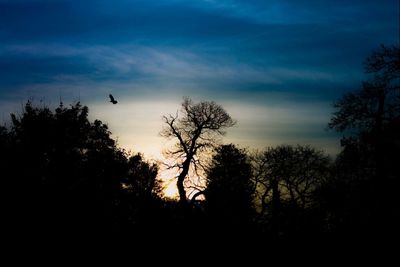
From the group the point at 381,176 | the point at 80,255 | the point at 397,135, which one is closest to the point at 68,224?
the point at 80,255

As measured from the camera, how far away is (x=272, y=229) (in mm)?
26250

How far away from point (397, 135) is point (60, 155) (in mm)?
26205

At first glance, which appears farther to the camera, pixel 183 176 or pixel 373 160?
pixel 183 176

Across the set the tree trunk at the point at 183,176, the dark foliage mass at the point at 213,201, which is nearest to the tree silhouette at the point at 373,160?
the dark foliage mass at the point at 213,201

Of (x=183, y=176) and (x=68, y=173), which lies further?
(x=183, y=176)

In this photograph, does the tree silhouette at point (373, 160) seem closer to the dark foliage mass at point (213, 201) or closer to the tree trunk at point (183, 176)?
the dark foliage mass at point (213, 201)

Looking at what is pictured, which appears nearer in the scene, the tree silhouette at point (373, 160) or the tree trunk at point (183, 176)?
the tree silhouette at point (373, 160)

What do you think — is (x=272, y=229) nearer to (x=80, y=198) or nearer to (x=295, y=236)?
(x=295, y=236)

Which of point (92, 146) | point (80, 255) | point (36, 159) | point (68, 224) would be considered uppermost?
point (92, 146)

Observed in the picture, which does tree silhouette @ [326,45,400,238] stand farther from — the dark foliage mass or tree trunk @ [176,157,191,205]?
tree trunk @ [176,157,191,205]

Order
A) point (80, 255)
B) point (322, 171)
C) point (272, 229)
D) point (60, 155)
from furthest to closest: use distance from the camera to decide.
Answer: point (322, 171), point (60, 155), point (272, 229), point (80, 255)

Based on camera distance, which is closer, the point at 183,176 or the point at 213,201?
the point at 213,201

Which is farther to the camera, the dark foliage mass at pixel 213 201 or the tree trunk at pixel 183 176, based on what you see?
the tree trunk at pixel 183 176

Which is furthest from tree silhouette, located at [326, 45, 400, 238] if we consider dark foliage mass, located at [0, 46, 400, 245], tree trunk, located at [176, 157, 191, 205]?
tree trunk, located at [176, 157, 191, 205]
